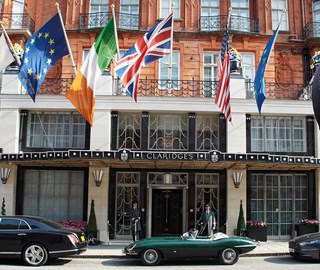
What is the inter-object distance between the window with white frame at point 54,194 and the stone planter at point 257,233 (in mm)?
7524

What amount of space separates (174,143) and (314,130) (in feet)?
21.4

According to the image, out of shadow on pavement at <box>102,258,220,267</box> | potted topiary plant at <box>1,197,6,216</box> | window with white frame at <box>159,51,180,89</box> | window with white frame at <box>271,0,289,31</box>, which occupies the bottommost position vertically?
shadow on pavement at <box>102,258,220,267</box>

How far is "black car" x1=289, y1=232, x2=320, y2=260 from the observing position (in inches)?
539

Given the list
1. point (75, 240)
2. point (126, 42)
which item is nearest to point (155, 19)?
point (126, 42)

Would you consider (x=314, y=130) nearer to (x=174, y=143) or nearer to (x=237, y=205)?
(x=237, y=205)

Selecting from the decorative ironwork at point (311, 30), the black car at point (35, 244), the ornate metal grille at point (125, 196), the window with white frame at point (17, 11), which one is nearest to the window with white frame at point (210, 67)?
the decorative ironwork at point (311, 30)

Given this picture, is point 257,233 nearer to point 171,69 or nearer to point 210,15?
point 171,69

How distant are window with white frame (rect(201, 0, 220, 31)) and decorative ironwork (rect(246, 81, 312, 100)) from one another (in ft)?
12.0

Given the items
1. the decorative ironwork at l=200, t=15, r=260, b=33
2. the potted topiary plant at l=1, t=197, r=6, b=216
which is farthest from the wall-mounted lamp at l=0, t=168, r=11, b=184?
the decorative ironwork at l=200, t=15, r=260, b=33

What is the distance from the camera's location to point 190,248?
13.1 metres

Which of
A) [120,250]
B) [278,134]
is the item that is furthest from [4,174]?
[278,134]

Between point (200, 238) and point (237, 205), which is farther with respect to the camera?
point (237, 205)

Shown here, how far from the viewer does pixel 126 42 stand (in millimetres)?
21984

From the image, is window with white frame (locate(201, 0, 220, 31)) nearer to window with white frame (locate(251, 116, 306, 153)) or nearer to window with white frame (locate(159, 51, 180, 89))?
window with white frame (locate(159, 51, 180, 89))
